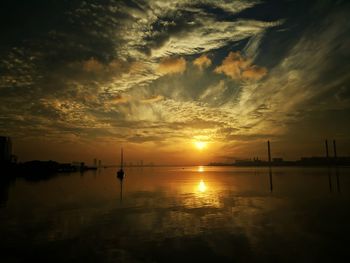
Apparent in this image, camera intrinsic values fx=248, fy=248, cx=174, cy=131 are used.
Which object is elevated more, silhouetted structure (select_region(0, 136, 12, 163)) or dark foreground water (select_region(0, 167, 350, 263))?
silhouetted structure (select_region(0, 136, 12, 163))

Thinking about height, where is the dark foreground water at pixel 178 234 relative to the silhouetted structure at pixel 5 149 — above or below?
below

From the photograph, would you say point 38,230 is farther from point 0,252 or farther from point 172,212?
point 172,212

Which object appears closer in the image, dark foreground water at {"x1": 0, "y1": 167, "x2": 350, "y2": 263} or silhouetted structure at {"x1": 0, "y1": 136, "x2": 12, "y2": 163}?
dark foreground water at {"x1": 0, "y1": 167, "x2": 350, "y2": 263}

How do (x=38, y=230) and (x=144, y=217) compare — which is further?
(x=144, y=217)

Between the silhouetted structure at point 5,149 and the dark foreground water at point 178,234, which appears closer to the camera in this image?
the dark foreground water at point 178,234

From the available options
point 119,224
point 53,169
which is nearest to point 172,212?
point 119,224

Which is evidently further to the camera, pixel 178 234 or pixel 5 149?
pixel 5 149

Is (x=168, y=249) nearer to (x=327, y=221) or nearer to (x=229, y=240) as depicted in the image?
(x=229, y=240)

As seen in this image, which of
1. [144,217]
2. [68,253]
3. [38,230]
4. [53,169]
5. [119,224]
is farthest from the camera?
[53,169]

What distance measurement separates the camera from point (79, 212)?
26312mm

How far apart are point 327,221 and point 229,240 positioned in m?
10.7

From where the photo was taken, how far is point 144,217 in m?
23.8

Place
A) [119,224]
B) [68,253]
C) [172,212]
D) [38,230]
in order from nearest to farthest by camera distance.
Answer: [68,253] < [38,230] < [119,224] < [172,212]

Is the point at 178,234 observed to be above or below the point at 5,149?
below
